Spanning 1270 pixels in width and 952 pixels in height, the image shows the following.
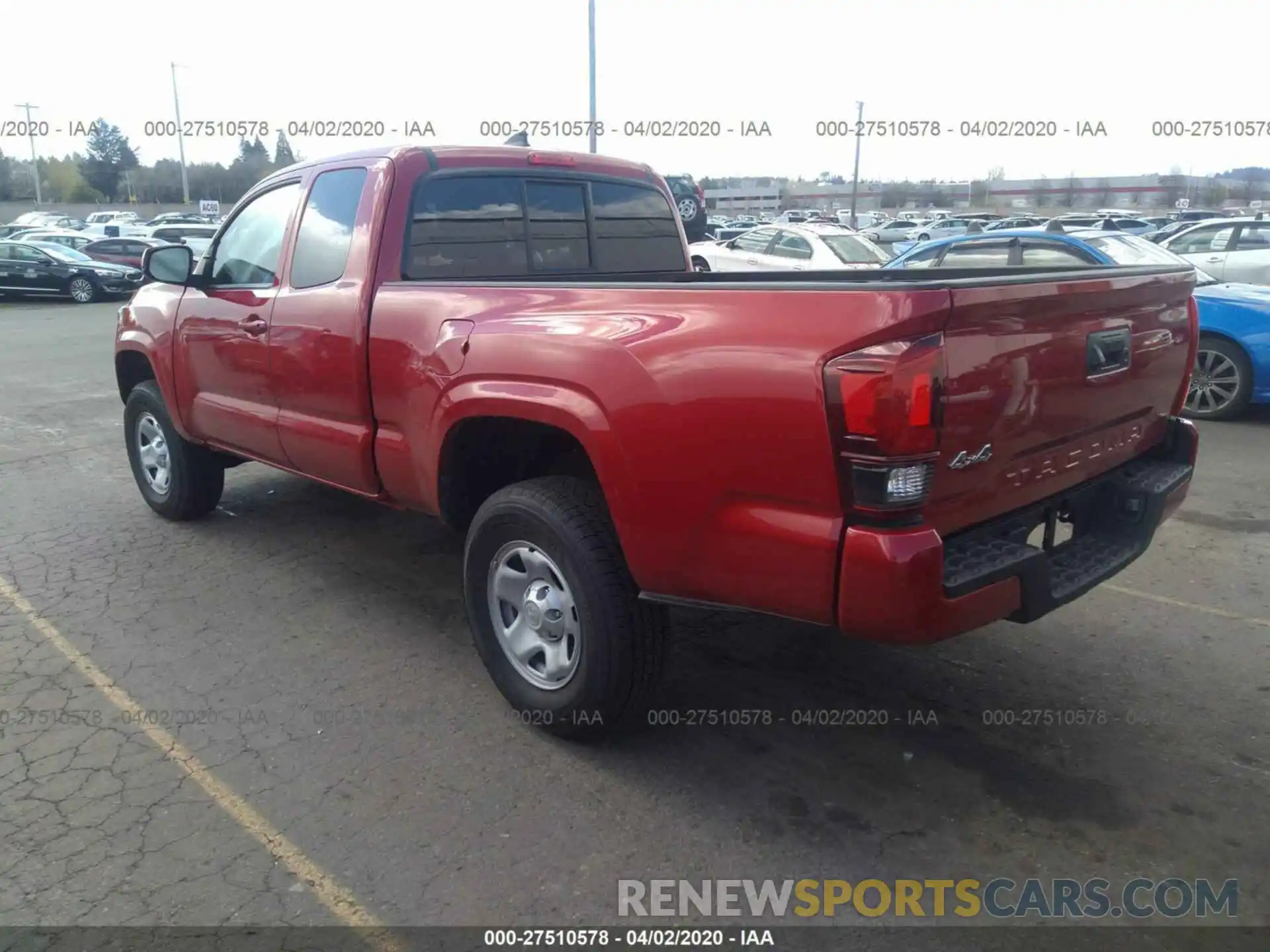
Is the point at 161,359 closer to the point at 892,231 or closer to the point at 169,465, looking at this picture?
the point at 169,465

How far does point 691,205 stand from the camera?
65.3 ft

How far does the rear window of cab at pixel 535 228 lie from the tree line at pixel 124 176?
7277 centimetres

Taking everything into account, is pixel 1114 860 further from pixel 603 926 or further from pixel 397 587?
pixel 397 587

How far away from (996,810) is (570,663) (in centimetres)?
140

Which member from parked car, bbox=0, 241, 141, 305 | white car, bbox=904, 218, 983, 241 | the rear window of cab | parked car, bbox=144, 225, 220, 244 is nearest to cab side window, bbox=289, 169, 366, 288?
the rear window of cab

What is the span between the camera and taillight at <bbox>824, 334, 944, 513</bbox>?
237 centimetres

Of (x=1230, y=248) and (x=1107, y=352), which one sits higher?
(x=1107, y=352)

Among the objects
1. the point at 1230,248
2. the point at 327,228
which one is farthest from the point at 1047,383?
the point at 1230,248

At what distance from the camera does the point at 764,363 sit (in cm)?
256

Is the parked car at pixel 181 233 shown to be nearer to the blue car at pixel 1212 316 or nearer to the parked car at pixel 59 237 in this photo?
the parked car at pixel 59 237

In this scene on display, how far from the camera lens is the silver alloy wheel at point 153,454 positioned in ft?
18.8

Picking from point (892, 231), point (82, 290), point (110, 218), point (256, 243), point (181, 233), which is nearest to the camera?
point (256, 243)

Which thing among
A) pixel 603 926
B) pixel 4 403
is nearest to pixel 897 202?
pixel 4 403

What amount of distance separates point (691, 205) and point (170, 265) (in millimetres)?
15930
